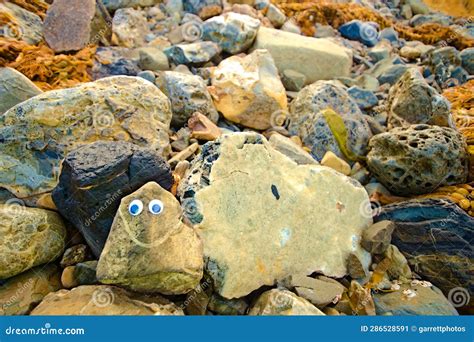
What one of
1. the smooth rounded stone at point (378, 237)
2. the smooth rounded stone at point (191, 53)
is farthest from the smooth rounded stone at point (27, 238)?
the smooth rounded stone at point (191, 53)

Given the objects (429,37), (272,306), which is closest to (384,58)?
(429,37)

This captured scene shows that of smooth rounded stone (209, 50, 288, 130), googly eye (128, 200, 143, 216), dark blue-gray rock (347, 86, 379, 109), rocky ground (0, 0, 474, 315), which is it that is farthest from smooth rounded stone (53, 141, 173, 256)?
dark blue-gray rock (347, 86, 379, 109)

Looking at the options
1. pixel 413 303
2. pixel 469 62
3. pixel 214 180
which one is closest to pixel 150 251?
pixel 214 180

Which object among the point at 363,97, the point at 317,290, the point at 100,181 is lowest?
the point at 317,290

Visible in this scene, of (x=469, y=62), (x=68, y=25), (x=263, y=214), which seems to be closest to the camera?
(x=263, y=214)

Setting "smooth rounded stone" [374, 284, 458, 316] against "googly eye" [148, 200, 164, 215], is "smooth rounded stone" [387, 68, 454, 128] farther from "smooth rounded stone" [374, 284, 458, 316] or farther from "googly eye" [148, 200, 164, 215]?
"googly eye" [148, 200, 164, 215]

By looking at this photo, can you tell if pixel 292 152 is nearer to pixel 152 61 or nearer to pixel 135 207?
pixel 135 207
